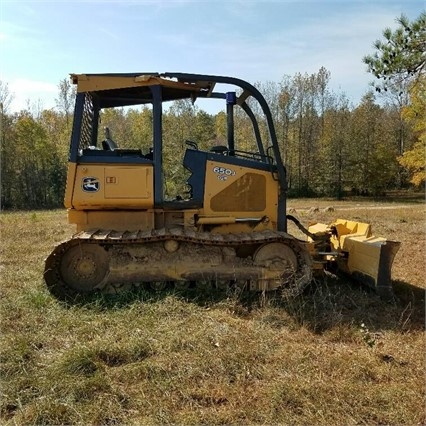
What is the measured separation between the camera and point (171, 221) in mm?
6598

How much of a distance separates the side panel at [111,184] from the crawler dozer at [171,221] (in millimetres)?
13

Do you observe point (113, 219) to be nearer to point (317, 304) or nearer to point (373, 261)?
point (317, 304)

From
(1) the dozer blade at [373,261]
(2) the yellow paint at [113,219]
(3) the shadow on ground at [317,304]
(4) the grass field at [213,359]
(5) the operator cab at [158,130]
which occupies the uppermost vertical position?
(5) the operator cab at [158,130]

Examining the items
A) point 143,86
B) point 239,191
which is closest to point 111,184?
point 143,86

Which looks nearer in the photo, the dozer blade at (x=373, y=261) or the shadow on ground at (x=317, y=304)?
the shadow on ground at (x=317, y=304)

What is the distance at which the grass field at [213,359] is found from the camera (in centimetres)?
336

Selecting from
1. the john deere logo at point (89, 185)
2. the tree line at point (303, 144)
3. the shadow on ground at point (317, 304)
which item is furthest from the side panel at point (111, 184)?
the tree line at point (303, 144)

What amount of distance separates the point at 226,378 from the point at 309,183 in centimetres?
4238

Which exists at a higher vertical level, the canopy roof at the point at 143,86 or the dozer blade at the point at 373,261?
the canopy roof at the point at 143,86

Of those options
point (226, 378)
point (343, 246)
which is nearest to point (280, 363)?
point (226, 378)

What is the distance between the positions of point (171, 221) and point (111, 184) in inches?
39.8

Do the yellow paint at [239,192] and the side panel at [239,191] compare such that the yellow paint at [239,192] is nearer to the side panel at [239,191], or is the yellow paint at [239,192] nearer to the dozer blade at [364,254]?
the side panel at [239,191]

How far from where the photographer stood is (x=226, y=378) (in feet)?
12.6

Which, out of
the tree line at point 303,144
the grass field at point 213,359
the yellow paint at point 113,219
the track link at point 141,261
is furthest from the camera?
the tree line at point 303,144
